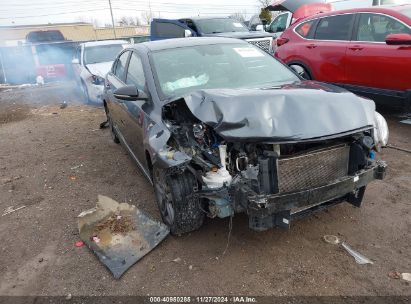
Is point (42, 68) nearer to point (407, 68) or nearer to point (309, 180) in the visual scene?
point (407, 68)

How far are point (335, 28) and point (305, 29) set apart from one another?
74 centimetres

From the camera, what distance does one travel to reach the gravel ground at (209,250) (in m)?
2.73

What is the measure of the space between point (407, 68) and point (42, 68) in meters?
15.5

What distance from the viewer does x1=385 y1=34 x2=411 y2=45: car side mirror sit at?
5180mm

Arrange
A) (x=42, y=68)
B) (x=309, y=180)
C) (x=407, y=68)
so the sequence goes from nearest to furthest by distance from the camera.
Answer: (x=309, y=180)
(x=407, y=68)
(x=42, y=68)

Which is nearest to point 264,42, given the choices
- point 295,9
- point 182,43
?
point 295,9

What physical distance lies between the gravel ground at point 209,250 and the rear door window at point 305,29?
315 cm

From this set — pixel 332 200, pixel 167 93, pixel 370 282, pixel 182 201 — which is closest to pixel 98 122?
pixel 167 93

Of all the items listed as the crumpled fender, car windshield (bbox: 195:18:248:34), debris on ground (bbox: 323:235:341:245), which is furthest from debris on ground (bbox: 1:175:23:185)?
car windshield (bbox: 195:18:248:34)

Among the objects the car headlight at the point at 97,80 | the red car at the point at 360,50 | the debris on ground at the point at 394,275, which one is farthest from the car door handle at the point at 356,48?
the car headlight at the point at 97,80

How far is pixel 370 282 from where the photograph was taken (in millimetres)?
2654

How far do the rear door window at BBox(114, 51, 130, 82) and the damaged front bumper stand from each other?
9.00 ft

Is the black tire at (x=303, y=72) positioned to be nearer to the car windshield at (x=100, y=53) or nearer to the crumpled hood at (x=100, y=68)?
the crumpled hood at (x=100, y=68)

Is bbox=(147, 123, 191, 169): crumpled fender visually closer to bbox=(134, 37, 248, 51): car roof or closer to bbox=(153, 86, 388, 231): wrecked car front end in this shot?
bbox=(153, 86, 388, 231): wrecked car front end
